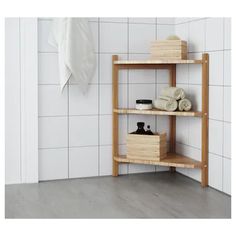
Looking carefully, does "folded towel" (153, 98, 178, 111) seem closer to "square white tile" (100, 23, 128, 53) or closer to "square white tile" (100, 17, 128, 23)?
"square white tile" (100, 23, 128, 53)

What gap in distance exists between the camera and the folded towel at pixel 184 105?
3.19 meters

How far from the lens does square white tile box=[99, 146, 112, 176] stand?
347 centimetres

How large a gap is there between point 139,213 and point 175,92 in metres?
1.02

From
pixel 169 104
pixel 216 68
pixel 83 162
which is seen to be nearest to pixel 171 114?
pixel 169 104

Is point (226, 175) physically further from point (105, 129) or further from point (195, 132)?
point (105, 129)

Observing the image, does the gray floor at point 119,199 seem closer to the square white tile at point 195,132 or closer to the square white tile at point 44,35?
the square white tile at point 195,132

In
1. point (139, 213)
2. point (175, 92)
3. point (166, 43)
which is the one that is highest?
point (166, 43)

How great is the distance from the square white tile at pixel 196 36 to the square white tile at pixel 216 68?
0.16m

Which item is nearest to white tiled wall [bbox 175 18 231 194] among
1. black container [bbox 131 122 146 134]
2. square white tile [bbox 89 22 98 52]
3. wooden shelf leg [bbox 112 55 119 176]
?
black container [bbox 131 122 146 134]

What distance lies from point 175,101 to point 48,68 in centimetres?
92

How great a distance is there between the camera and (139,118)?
3549 mm

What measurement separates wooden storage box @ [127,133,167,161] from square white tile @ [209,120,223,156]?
1.17 feet
